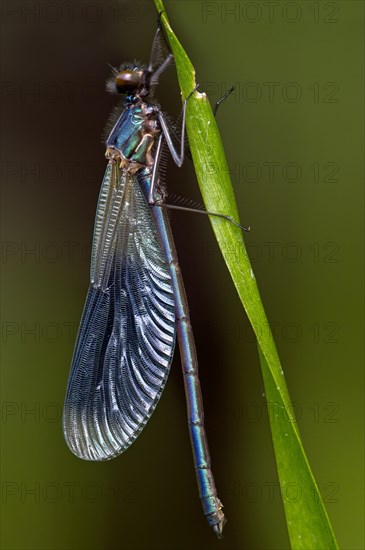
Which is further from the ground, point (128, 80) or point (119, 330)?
point (128, 80)

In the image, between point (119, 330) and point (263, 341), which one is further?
point (119, 330)

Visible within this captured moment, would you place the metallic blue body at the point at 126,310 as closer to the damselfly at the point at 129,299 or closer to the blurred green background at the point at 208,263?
the damselfly at the point at 129,299

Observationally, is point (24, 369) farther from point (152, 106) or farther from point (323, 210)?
point (323, 210)

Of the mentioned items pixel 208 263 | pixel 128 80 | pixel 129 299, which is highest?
pixel 128 80

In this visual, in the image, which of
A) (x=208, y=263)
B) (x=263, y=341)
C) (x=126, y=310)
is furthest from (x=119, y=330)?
(x=263, y=341)

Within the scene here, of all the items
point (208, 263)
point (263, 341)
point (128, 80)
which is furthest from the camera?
point (208, 263)

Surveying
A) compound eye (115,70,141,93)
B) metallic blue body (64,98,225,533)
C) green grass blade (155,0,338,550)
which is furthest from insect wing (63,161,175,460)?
green grass blade (155,0,338,550)

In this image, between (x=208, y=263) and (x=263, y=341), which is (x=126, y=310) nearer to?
(x=208, y=263)

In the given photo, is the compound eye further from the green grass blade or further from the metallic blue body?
the green grass blade
